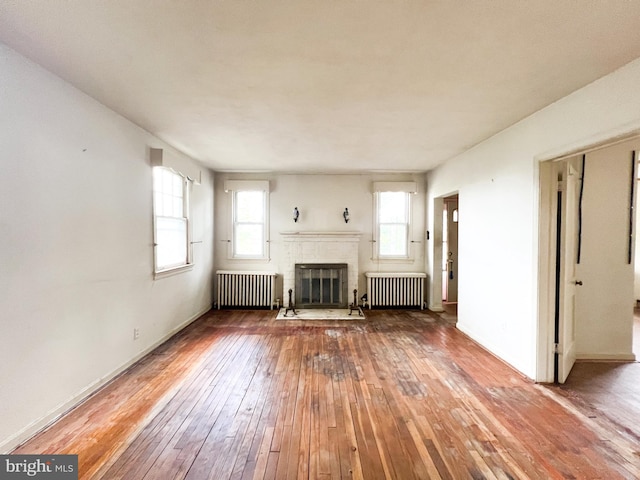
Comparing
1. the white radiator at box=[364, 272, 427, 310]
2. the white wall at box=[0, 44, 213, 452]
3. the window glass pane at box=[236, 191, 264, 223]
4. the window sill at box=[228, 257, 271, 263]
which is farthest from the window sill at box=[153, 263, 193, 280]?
the white radiator at box=[364, 272, 427, 310]

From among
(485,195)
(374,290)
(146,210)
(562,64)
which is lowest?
(374,290)

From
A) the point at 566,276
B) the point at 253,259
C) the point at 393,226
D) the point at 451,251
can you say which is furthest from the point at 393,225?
the point at 566,276

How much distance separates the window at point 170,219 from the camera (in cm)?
373

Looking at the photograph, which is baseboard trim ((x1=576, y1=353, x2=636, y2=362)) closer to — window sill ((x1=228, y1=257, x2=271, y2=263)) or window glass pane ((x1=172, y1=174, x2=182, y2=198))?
window sill ((x1=228, y1=257, x2=271, y2=263))

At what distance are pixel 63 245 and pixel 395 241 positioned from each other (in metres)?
4.97

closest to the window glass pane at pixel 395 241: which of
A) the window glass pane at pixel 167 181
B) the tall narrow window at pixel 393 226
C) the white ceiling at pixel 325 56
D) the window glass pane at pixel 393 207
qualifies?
the tall narrow window at pixel 393 226

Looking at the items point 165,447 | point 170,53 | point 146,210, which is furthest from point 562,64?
point 146,210

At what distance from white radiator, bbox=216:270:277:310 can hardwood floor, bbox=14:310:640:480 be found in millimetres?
2071

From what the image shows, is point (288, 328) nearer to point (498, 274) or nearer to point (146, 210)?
point (146, 210)

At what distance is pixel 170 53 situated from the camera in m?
1.91

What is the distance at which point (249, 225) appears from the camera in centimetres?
584

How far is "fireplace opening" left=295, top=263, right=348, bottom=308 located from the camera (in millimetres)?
5527

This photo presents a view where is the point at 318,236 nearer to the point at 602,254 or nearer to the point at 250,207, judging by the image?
the point at 250,207

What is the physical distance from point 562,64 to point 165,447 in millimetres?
3583
